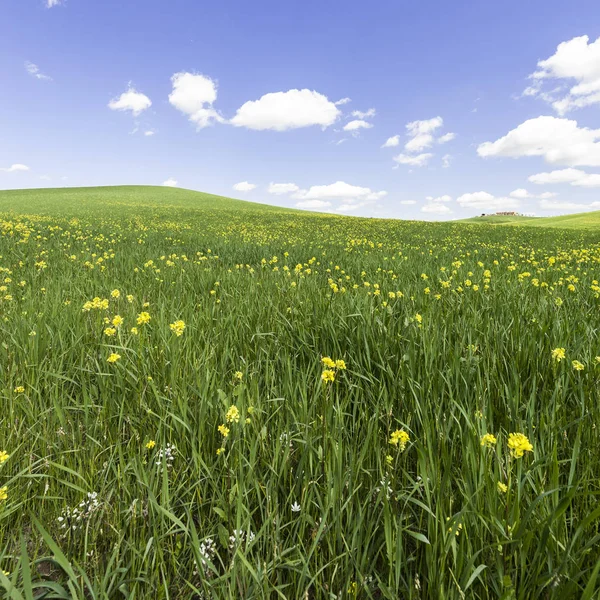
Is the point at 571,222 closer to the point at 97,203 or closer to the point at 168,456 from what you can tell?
the point at 168,456

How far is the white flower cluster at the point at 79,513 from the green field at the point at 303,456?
0.01 metres

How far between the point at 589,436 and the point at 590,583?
3.11 ft

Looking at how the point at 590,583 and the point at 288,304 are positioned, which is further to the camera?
the point at 288,304

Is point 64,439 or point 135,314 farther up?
point 135,314

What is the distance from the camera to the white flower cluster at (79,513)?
144cm

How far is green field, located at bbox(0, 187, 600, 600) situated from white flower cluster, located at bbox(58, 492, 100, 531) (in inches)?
0.5

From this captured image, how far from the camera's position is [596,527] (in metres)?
1.33

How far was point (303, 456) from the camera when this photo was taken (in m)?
1.54

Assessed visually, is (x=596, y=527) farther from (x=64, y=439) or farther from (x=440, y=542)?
(x=64, y=439)

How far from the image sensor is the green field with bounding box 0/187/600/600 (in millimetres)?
1179

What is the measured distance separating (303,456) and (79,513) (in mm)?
1029

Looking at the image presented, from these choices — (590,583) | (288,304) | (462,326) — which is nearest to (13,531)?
(590,583)

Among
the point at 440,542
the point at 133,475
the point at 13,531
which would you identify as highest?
the point at 440,542

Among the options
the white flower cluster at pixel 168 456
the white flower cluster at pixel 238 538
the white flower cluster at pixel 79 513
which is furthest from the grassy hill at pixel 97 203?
the white flower cluster at pixel 238 538
